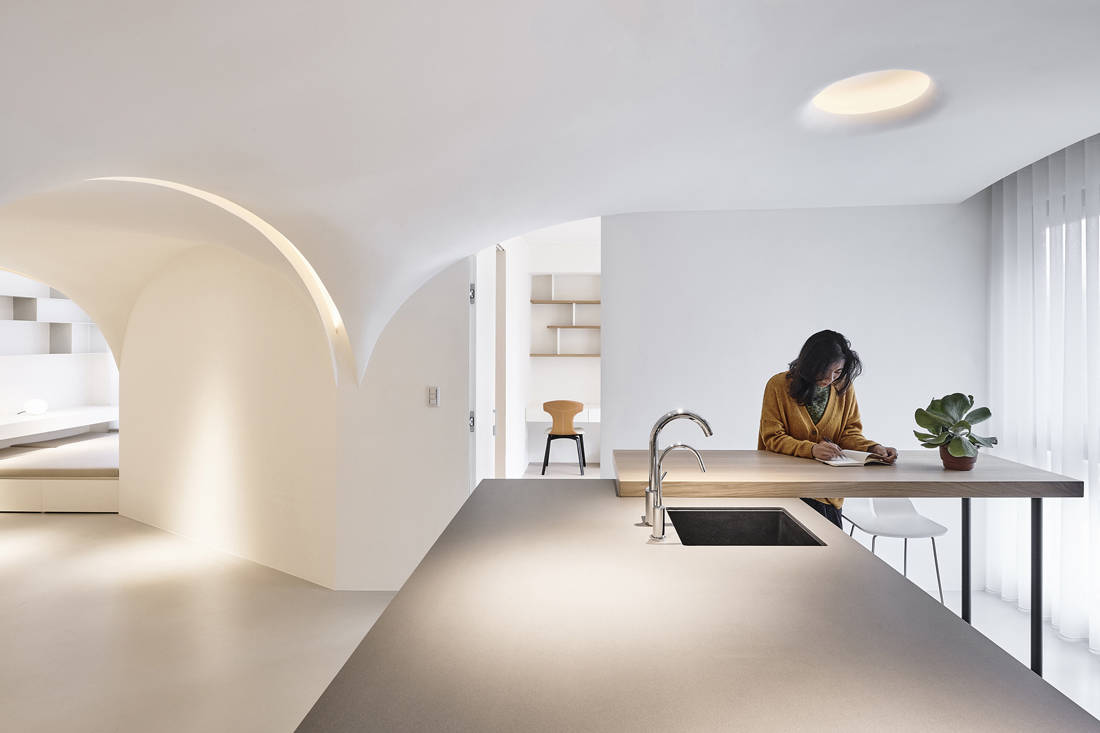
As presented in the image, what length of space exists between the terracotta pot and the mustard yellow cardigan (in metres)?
0.37

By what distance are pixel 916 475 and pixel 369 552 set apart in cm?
309

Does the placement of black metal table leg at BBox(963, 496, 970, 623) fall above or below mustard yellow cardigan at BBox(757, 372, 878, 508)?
below

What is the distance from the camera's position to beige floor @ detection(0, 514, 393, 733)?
2857 millimetres

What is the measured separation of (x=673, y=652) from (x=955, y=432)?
1.93 metres

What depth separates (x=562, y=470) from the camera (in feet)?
25.8

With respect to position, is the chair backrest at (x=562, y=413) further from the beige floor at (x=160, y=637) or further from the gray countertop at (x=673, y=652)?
the gray countertop at (x=673, y=652)

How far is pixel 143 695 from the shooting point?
2.97 meters

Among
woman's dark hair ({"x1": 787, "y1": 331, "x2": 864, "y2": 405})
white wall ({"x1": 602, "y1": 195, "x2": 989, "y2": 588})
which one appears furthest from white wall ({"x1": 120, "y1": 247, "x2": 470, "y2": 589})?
woman's dark hair ({"x1": 787, "y1": 331, "x2": 864, "y2": 405})

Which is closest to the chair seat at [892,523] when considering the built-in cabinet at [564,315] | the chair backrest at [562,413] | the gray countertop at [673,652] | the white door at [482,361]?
the gray countertop at [673,652]

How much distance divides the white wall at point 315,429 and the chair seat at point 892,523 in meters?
2.18

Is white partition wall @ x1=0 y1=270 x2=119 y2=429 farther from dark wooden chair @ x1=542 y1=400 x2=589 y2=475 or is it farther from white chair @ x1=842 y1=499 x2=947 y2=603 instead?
white chair @ x1=842 y1=499 x2=947 y2=603

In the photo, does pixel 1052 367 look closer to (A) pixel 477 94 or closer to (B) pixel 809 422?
(B) pixel 809 422

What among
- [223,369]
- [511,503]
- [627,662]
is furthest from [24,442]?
[627,662]

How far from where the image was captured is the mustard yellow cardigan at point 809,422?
305 cm
